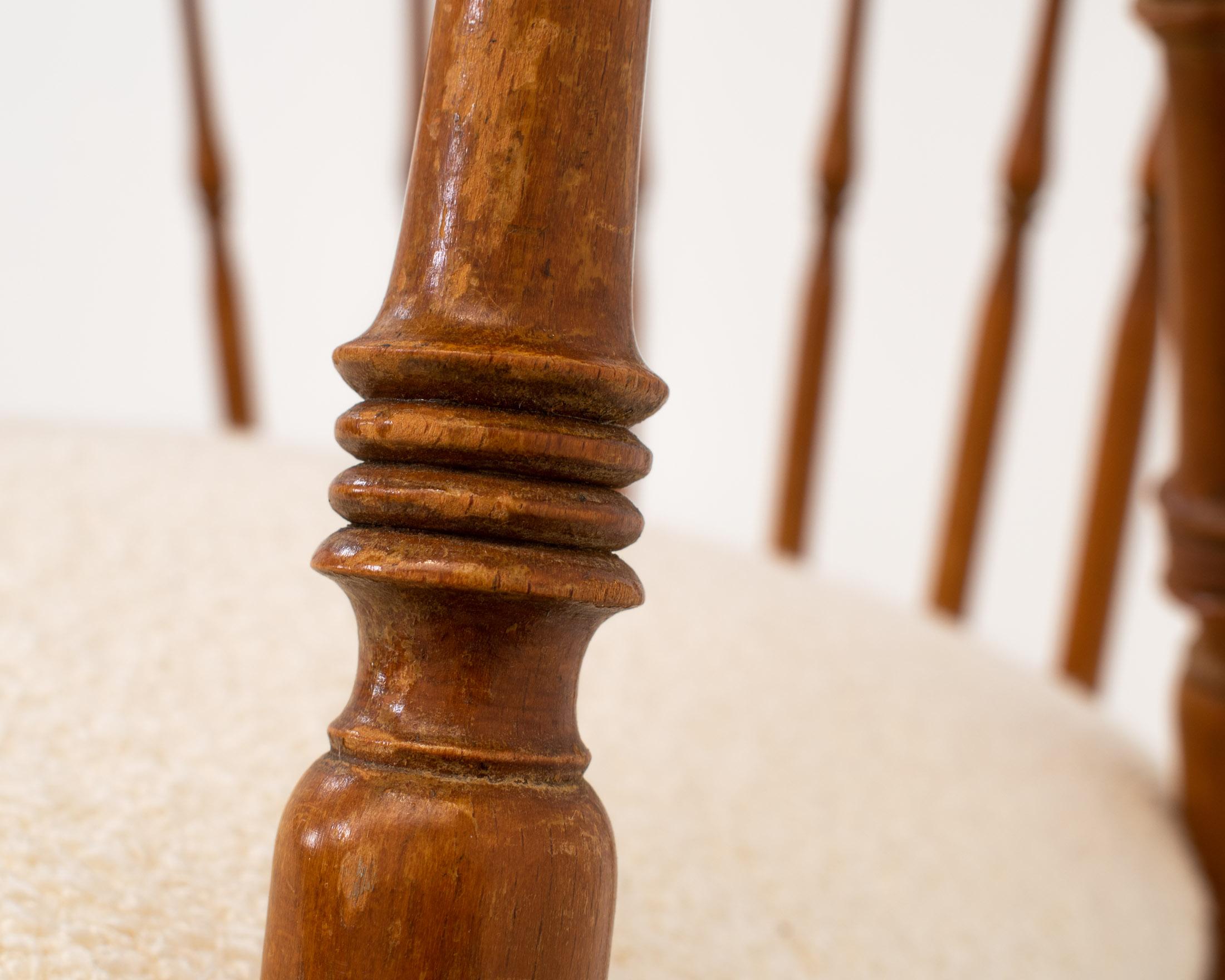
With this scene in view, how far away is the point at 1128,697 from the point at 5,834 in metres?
0.97

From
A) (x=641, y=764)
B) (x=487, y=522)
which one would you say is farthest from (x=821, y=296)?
(x=487, y=522)

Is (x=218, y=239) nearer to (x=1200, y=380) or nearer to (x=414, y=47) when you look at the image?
(x=414, y=47)

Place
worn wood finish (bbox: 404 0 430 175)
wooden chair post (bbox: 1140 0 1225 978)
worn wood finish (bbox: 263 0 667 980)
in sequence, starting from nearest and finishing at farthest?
worn wood finish (bbox: 263 0 667 980) < wooden chair post (bbox: 1140 0 1225 978) < worn wood finish (bbox: 404 0 430 175)

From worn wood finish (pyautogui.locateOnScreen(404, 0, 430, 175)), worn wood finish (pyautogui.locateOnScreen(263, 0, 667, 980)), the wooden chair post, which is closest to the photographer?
worn wood finish (pyautogui.locateOnScreen(263, 0, 667, 980))

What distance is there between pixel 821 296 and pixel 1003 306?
0.08 m

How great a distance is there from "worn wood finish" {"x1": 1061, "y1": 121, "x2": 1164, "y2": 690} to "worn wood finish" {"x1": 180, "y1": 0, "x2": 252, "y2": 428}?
0.37 m

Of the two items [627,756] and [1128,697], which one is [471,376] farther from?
[1128,697]

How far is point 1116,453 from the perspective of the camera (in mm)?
549

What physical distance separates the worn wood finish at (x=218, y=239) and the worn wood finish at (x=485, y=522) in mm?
417

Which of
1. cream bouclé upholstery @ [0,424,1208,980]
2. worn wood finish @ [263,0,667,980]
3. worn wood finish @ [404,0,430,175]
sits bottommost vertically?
cream bouclé upholstery @ [0,424,1208,980]

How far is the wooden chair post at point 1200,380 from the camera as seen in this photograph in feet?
1.08

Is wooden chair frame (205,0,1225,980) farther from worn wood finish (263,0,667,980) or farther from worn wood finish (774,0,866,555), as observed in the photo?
worn wood finish (774,0,866,555)

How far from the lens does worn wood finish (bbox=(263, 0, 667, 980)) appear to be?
5.3 inches

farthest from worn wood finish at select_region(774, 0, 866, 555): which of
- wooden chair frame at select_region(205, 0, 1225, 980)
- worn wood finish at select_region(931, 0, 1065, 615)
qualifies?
wooden chair frame at select_region(205, 0, 1225, 980)
